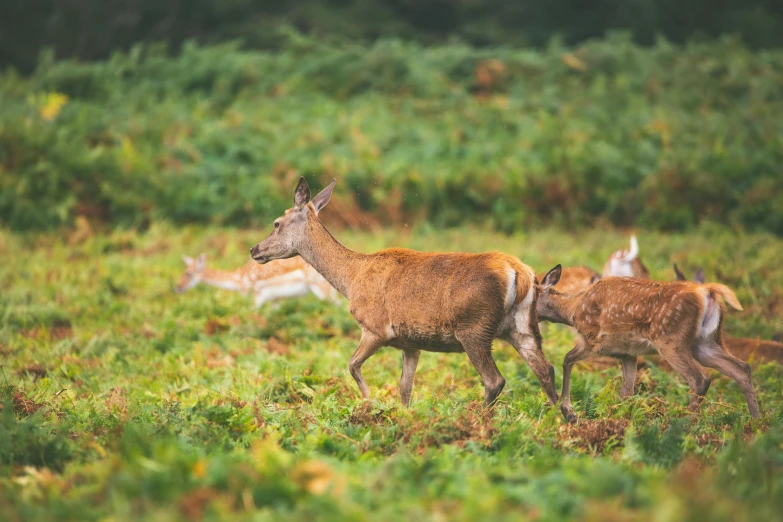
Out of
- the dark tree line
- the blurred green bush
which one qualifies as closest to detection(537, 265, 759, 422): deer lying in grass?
the blurred green bush

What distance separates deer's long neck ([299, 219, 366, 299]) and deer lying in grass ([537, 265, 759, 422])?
59.8 inches

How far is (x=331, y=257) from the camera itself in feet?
26.7

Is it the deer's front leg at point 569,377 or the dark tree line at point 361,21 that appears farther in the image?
the dark tree line at point 361,21

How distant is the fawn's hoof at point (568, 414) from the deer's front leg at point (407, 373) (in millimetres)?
1205

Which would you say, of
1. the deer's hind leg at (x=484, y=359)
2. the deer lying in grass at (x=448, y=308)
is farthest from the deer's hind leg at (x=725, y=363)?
the deer's hind leg at (x=484, y=359)

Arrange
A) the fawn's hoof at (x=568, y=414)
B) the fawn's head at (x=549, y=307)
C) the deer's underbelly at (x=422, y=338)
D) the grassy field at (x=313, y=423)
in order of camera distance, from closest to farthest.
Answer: the grassy field at (x=313, y=423), the fawn's hoof at (x=568, y=414), the deer's underbelly at (x=422, y=338), the fawn's head at (x=549, y=307)

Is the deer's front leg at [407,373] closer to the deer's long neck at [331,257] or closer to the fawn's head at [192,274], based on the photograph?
the deer's long neck at [331,257]

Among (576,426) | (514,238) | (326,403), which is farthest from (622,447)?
(514,238)

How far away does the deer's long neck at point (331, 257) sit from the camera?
802cm

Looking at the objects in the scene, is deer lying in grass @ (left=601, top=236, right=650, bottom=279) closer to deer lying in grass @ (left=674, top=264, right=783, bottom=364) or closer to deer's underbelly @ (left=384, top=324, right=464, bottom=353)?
deer lying in grass @ (left=674, top=264, right=783, bottom=364)

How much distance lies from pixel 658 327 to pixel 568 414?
1238mm

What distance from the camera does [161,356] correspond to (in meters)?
9.58

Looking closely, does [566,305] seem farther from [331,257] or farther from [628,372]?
[331,257]

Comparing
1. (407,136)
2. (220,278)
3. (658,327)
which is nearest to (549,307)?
(658,327)
